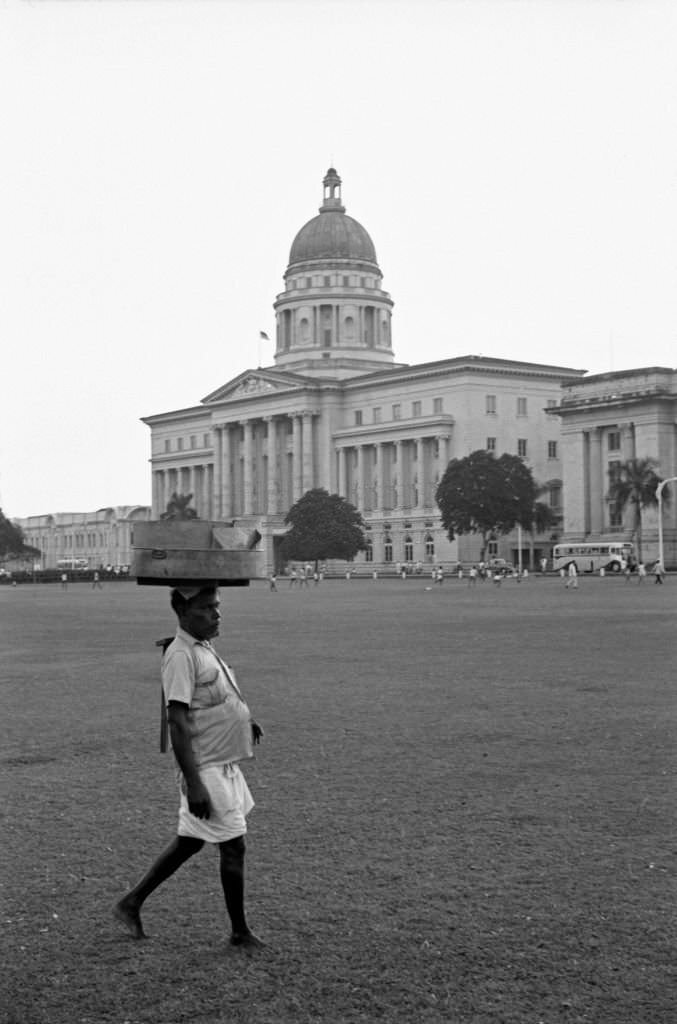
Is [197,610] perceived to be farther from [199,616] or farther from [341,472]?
[341,472]

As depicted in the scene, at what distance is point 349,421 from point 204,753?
12647cm

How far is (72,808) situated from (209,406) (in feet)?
454

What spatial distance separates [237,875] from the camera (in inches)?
261

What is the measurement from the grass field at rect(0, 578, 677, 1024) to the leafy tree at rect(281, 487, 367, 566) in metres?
90.4

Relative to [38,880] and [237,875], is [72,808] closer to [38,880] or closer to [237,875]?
[38,880]

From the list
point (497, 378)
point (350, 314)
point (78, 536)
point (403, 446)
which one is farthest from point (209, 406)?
point (78, 536)

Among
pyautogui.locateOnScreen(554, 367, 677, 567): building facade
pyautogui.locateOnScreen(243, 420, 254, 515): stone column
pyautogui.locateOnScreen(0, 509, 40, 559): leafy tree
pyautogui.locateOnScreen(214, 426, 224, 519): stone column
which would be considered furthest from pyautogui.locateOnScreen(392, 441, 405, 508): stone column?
pyautogui.locateOnScreen(0, 509, 40, 559): leafy tree

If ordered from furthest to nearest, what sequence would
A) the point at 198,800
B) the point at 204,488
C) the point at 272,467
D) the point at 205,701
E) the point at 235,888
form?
1. the point at 204,488
2. the point at 272,467
3. the point at 205,701
4. the point at 235,888
5. the point at 198,800

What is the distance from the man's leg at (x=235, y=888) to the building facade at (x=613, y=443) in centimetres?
9318

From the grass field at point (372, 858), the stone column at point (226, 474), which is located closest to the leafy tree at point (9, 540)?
the stone column at point (226, 474)

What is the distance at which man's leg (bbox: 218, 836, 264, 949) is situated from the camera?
6625mm

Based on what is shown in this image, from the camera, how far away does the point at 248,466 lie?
142250 mm

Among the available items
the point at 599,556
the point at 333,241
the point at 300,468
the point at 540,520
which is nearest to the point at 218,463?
the point at 300,468

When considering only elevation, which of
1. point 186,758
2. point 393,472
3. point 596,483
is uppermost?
point 393,472
